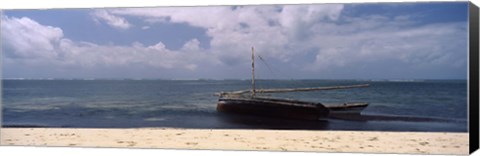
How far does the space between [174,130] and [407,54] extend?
9.26 ft

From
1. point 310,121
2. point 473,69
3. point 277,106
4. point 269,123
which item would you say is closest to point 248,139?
point 269,123

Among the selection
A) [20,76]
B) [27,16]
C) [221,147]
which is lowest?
[221,147]

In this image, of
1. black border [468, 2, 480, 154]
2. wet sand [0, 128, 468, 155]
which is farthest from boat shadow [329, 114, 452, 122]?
black border [468, 2, 480, 154]

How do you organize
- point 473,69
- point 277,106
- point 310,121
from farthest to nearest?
1. point 277,106
2. point 310,121
3. point 473,69

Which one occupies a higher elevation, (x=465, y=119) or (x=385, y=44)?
(x=385, y=44)

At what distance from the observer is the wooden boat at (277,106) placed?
9195 millimetres

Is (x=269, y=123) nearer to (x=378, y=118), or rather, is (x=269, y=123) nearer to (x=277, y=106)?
(x=277, y=106)

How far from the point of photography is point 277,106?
9359 millimetres

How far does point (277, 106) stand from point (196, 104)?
0.96 metres

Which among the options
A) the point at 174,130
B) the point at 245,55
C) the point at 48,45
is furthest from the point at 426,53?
the point at 48,45

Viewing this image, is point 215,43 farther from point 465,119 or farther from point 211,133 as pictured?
point 465,119

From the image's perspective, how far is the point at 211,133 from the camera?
918 cm

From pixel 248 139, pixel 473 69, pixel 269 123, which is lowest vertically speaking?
pixel 248 139

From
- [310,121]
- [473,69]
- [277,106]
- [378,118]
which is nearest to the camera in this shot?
[473,69]
